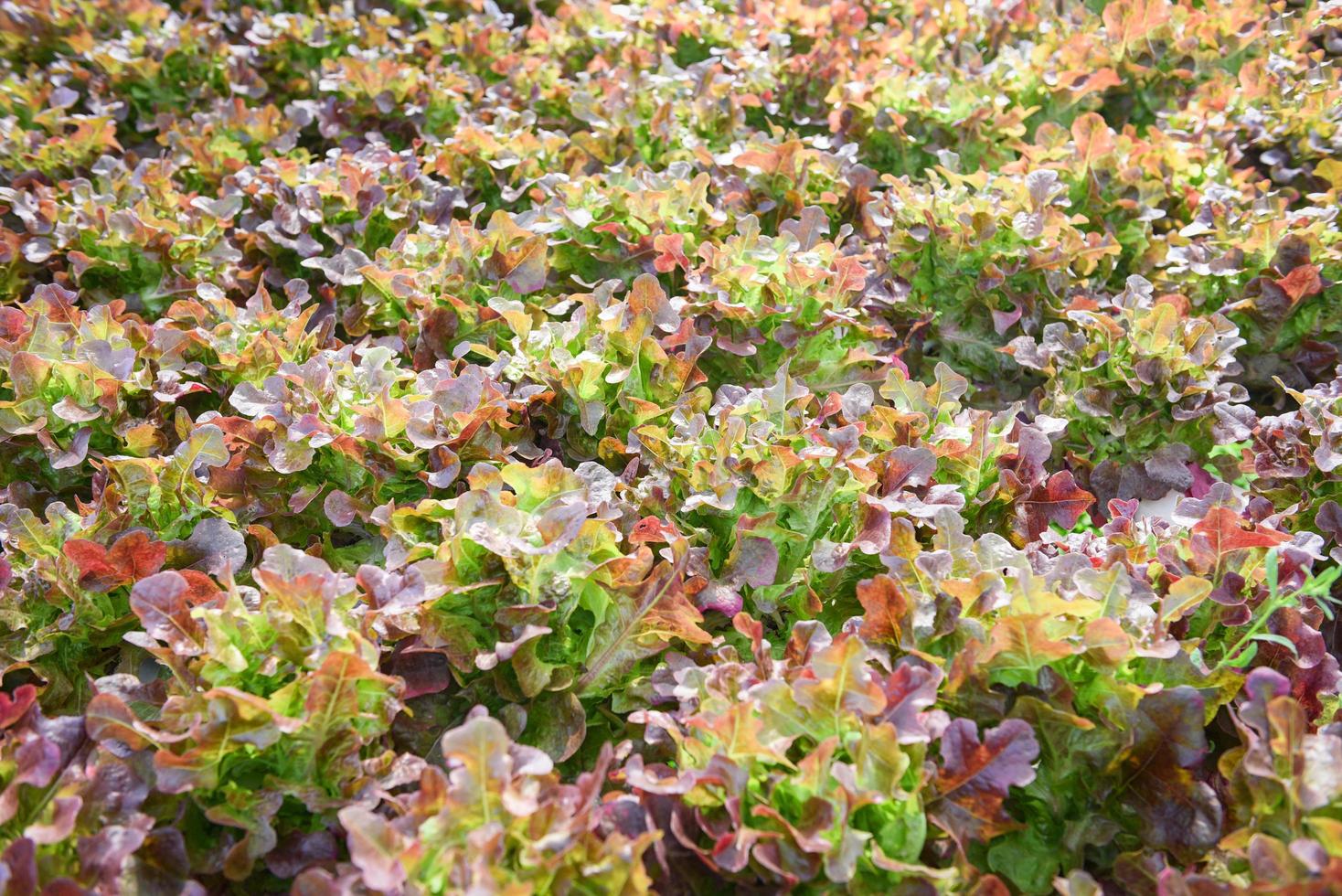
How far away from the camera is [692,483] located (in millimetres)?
1691

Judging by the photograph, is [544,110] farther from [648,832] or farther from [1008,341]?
[648,832]

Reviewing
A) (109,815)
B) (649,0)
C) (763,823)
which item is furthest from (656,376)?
(649,0)

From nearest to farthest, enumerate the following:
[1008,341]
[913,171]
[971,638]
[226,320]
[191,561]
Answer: [971,638], [191,561], [226,320], [1008,341], [913,171]

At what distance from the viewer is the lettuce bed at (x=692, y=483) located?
1.26m

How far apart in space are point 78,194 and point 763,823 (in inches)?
99.2

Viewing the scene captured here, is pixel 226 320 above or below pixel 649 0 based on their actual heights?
below

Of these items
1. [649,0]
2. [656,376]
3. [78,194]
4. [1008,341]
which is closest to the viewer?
[656,376]

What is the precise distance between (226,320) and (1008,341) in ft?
6.09

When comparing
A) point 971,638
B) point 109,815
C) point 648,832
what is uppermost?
point 971,638

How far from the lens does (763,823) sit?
1229 mm

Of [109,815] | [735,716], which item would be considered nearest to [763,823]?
[735,716]

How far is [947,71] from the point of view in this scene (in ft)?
10.1

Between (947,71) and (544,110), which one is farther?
(544,110)

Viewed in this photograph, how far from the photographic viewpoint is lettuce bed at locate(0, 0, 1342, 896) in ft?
4.14
